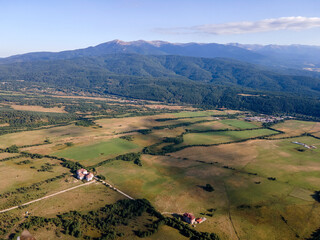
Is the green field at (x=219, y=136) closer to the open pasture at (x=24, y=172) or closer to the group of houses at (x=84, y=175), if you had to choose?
the group of houses at (x=84, y=175)

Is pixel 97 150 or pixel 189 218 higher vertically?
pixel 189 218

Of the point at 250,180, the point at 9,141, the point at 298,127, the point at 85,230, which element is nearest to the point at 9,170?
the point at 9,141

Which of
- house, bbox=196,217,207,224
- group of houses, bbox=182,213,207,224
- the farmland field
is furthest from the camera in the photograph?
house, bbox=196,217,207,224

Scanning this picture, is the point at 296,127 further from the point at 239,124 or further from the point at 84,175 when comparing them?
the point at 84,175

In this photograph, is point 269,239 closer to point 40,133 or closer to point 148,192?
point 148,192

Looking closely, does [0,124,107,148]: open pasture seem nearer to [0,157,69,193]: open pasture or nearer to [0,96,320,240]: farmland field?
[0,96,320,240]: farmland field

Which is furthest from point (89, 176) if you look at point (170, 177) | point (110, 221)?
point (170, 177)

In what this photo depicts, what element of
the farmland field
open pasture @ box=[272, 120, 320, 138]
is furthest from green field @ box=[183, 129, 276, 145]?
open pasture @ box=[272, 120, 320, 138]

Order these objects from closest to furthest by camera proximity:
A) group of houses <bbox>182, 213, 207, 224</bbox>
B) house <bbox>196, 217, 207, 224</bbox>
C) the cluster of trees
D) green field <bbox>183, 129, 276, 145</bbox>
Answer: the cluster of trees
group of houses <bbox>182, 213, 207, 224</bbox>
house <bbox>196, 217, 207, 224</bbox>
green field <bbox>183, 129, 276, 145</bbox>
